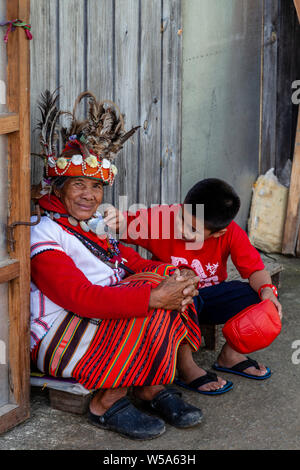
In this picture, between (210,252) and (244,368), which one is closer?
(244,368)

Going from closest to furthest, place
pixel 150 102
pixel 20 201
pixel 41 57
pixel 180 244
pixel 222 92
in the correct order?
pixel 20 201, pixel 41 57, pixel 180 244, pixel 150 102, pixel 222 92

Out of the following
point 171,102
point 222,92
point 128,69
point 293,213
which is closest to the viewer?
point 128,69

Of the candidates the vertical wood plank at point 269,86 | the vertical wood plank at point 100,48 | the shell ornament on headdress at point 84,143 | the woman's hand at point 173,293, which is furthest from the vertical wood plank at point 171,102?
the woman's hand at point 173,293

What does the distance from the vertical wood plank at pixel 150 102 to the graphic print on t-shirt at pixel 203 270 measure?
850 mm

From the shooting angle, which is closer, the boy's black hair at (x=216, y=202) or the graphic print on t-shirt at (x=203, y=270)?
the boy's black hair at (x=216, y=202)

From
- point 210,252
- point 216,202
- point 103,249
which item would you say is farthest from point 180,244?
point 103,249

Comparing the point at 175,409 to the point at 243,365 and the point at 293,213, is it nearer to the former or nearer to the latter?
the point at 243,365

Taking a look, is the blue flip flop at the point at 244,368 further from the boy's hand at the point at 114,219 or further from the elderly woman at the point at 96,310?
the boy's hand at the point at 114,219

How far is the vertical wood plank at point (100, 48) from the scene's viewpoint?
11.4 feet

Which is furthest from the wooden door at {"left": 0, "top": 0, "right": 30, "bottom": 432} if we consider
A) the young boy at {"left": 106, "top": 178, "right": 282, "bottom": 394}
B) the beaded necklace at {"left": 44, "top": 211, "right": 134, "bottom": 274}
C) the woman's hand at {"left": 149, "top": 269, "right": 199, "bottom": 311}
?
the young boy at {"left": 106, "top": 178, "right": 282, "bottom": 394}

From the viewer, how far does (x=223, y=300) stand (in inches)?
128

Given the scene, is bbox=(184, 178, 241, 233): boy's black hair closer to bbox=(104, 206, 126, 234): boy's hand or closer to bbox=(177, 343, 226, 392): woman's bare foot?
bbox=(104, 206, 126, 234): boy's hand

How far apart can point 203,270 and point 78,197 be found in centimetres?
88

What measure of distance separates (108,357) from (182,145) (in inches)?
89.7
